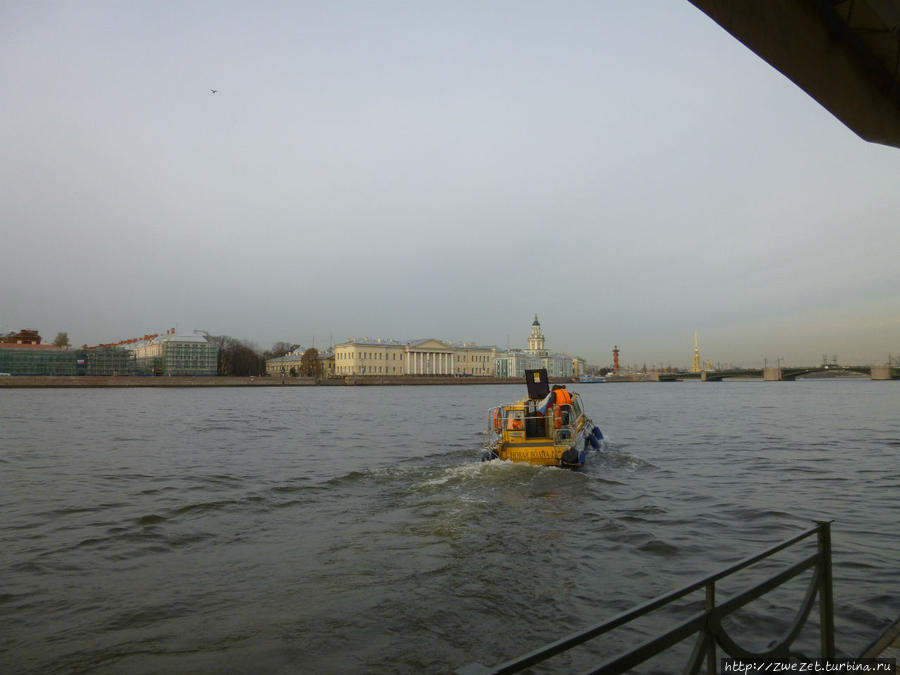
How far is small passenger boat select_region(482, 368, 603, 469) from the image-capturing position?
1688 centimetres

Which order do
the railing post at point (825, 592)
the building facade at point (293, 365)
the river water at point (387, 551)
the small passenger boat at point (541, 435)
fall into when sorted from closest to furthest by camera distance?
1. the railing post at point (825, 592)
2. the river water at point (387, 551)
3. the small passenger boat at point (541, 435)
4. the building facade at point (293, 365)

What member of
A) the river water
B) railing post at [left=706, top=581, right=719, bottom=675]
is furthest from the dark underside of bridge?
the river water

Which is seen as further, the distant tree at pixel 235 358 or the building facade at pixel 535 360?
the building facade at pixel 535 360

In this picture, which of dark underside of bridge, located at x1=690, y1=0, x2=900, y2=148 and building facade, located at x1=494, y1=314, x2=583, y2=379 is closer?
dark underside of bridge, located at x1=690, y1=0, x2=900, y2=148

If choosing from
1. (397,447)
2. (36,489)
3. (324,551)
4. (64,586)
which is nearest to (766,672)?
(324,551)

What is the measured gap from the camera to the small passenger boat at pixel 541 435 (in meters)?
16.9

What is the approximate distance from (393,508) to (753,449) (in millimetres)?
15860

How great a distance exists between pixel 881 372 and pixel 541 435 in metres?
125

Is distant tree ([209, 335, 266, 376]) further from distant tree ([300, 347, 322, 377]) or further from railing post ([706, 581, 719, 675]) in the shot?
railing post ([706, 581, 719, 675])

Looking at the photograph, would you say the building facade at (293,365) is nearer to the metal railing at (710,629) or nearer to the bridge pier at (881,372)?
the bridge pier at (881,372)

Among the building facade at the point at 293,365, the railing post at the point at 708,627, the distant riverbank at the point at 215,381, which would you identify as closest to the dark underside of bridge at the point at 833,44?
the railing post at the point at 708,627

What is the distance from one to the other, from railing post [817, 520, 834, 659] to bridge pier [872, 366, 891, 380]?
135467 millimetres

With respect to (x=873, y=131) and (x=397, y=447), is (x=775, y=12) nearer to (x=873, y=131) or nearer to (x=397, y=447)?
(x=873, y=131)

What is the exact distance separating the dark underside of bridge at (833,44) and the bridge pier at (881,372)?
429 ft
